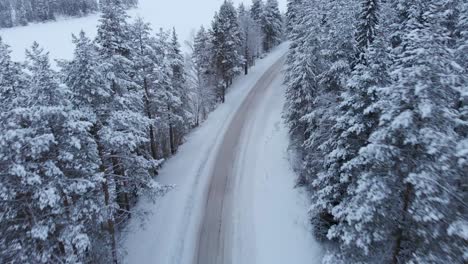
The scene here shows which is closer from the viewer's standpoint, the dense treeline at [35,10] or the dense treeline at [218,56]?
the dense treeline at [218,56]

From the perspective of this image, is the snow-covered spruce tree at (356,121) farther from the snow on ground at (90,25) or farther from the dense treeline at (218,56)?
the snow on ground at (90,25)

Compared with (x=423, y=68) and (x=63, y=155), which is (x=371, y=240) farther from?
(x=63, y=155)

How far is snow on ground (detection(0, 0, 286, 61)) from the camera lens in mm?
85812

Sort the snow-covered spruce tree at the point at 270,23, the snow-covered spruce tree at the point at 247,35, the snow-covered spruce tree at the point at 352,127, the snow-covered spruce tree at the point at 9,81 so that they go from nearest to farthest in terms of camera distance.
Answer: the snow-covered spruce tree at the point at 9,81, the snow-covered spruce tree at the point at 352,127, the snow-covered spruce tree at the point at 247,35, the snow-covered spruce tree at the point at 270,23

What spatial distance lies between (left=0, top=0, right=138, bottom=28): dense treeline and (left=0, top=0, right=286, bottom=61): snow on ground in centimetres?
246

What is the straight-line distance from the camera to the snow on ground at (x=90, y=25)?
85.8m

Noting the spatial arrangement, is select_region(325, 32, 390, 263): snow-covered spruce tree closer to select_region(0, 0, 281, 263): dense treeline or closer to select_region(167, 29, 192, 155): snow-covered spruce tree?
select_region(0, 0, 281, 263): dense treeline

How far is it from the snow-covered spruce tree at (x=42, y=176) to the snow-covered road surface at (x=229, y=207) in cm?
814

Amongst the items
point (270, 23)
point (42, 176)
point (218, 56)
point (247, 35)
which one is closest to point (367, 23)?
point (42, 176)

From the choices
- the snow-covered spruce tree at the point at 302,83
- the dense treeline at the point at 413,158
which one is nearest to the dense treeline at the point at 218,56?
the snow-covered spruce tree at the point at 302,83

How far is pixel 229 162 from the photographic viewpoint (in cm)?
2773

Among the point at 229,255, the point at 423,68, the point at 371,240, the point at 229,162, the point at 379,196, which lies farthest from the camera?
the point at 229,162

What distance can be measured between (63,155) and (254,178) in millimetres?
16500

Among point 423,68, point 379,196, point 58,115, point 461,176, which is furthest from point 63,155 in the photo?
point 461,176
